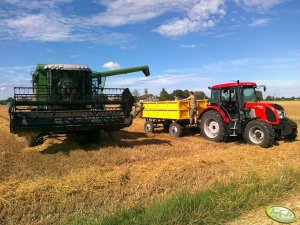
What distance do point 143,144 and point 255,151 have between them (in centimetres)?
322

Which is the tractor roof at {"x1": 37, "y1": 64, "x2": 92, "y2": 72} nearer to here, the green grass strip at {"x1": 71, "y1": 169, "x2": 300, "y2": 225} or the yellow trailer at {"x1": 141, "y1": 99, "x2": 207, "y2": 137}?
the yellow trailer at {"x1": 141, "y1": 99, "x2": 207, "y2": 137}

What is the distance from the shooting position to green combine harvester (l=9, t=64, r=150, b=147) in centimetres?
832

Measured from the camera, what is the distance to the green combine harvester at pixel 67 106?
27.3ft

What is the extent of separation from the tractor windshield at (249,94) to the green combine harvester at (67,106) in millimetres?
3676

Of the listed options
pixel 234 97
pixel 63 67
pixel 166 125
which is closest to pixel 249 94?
pixel 234 97

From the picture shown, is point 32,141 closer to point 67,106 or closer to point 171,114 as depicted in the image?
point 67,106

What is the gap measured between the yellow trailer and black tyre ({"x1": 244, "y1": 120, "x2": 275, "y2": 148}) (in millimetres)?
2803

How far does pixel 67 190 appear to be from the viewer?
5.27m

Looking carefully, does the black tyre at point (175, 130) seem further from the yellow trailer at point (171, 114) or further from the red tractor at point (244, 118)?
the red tractor at point (244, 118)

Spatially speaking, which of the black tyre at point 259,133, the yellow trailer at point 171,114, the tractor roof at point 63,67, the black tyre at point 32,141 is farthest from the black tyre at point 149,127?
the black tyre at point 32,141

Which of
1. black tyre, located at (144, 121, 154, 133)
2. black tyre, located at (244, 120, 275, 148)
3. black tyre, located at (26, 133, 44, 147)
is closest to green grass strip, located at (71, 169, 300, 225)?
black tyre, located at (244, 120, 275, 148)

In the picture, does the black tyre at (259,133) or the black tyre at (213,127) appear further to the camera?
the black tyre at (213,127)

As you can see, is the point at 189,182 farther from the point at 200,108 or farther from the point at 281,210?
the point at 200,108

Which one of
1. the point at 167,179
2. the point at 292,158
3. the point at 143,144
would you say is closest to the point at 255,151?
the point at 292,158
